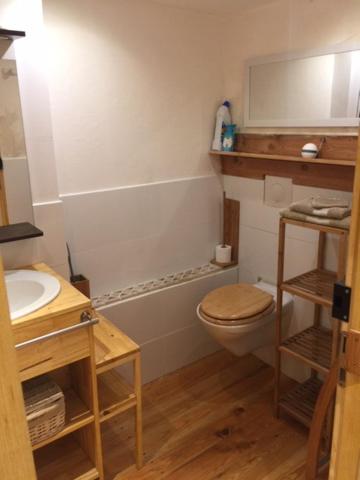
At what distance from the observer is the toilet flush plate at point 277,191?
94.0 inches

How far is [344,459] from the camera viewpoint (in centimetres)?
106

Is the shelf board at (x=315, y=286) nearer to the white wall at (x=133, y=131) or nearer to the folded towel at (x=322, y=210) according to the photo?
the folded towel at (x=322, y=210)

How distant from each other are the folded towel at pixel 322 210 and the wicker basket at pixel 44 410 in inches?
51.1

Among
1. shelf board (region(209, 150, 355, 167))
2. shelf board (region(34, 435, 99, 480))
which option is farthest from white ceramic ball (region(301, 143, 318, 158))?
shelf board (region(34, 435, 99, 480))

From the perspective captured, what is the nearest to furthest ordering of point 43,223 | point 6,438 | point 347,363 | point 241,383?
point 6,438 < point 347,363 < point 43,223 < point 241,383

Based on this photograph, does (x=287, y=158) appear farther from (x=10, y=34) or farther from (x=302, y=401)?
(x=10, y=34)

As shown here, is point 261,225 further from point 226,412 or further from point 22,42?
point 22,42

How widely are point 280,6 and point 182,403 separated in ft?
7.34

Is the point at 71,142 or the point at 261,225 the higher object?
the point at 71,142

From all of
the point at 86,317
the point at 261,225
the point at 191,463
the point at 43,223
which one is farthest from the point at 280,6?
the point at 191,463

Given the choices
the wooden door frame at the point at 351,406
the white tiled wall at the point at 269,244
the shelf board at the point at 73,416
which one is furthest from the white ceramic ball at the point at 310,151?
the shelf board at the point at 73,416

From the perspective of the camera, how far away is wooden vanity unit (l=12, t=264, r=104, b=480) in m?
1.44

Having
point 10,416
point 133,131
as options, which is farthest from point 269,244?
point 10,416

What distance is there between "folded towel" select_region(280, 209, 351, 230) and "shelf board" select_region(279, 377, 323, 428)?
1002 millimetres
